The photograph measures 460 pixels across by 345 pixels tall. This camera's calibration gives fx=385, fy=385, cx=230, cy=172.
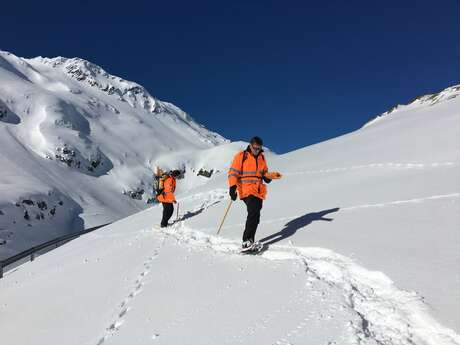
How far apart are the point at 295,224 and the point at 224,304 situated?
3.83m

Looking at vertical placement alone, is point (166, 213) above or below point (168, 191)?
below

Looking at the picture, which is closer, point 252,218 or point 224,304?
point 224,304

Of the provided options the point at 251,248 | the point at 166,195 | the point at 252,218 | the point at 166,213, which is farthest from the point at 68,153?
the point at 251,248

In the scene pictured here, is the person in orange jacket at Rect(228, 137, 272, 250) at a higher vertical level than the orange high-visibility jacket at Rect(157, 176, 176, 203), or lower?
lower

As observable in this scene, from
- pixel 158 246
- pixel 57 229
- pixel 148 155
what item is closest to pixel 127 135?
pixel 148 155

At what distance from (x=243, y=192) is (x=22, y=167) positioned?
88.8 m

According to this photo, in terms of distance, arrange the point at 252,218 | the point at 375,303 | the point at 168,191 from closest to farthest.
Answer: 1. the point at 375,303
2. the point at 252,218
3. the point at 168,191

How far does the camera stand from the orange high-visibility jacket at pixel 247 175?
23.3 feet

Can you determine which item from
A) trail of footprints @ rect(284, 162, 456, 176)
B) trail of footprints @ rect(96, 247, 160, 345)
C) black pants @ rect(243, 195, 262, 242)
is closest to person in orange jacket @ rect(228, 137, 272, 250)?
black pants @ rect(243, 195, 262, 242)

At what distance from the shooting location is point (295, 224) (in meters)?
8.14

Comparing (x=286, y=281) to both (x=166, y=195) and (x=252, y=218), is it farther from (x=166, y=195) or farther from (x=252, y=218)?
(x=166, y=195)

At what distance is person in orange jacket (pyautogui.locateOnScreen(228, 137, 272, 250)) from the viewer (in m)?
7.05

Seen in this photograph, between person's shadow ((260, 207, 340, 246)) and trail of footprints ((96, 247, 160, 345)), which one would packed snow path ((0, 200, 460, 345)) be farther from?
person's shadow ((260, 207, 340, 246))

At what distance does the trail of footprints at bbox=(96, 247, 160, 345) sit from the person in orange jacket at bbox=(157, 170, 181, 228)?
164 inches
